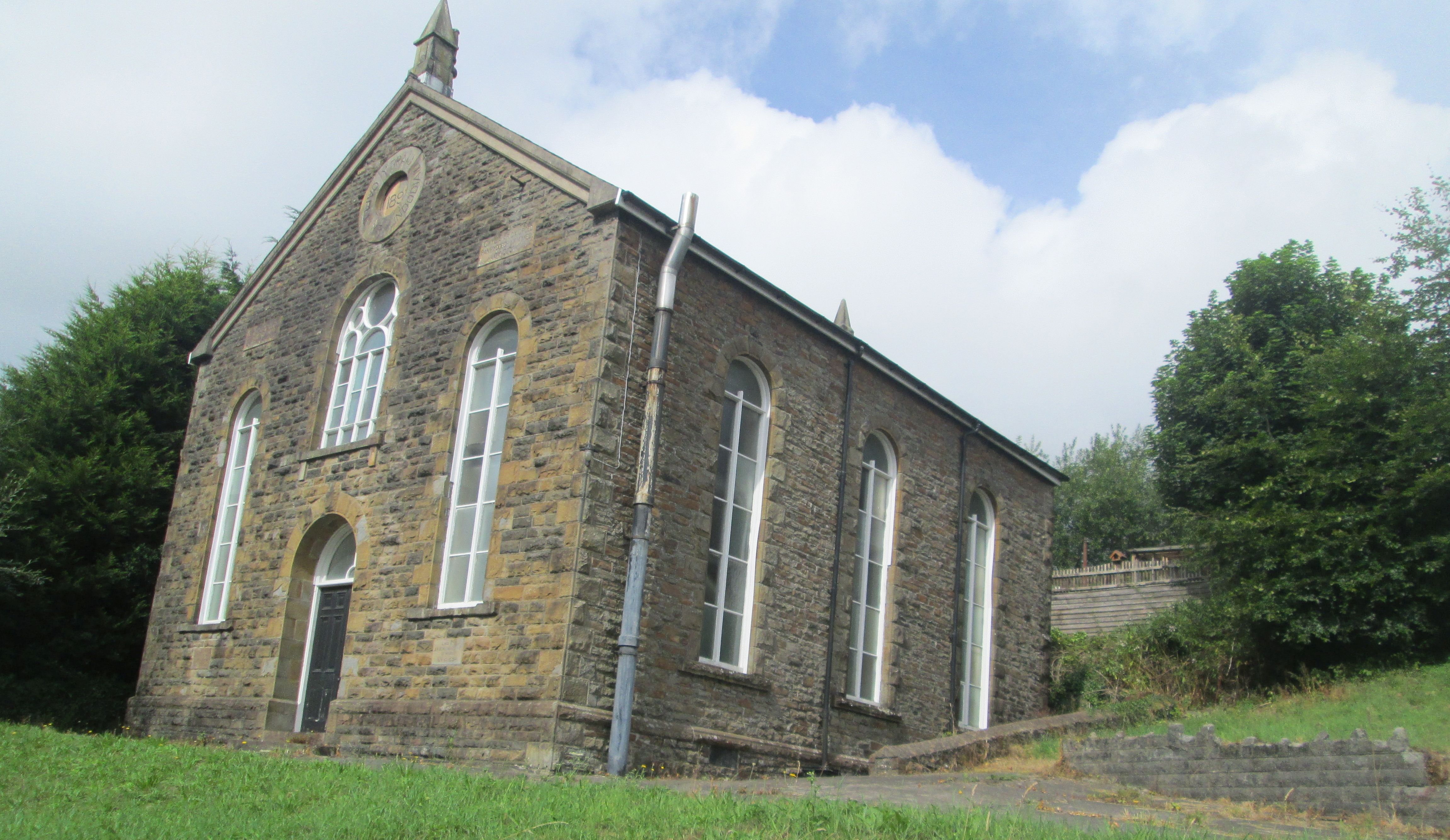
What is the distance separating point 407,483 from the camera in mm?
14453

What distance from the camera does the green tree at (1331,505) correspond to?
1802 cm

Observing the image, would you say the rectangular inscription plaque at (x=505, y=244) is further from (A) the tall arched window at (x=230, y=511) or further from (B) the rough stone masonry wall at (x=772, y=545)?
(A) the tall arched window at (x=230, y=511)

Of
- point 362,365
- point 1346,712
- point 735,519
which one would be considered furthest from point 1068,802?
point 362,365

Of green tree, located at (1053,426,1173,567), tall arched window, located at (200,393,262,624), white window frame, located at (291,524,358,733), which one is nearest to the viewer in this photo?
white window frame, located at (291,524,358,733)

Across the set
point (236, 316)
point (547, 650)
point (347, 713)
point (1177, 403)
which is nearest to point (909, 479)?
point (547, 650)

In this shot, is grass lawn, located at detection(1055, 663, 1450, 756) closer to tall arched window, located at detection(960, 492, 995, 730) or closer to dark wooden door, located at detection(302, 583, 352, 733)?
tall arched window, located at detection(960, 492, 995, 730)

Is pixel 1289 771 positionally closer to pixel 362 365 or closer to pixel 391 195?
pixel 362 365

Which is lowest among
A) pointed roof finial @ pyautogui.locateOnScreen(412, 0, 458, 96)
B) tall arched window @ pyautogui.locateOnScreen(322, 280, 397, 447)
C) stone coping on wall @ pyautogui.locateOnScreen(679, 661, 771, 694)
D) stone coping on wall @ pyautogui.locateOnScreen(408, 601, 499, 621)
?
stone coping on wall @ pyautogui.locateOnScreen(679, 661, 771, 694)

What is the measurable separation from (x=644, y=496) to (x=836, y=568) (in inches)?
167

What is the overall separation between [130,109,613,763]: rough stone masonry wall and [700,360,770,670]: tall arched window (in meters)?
2.42

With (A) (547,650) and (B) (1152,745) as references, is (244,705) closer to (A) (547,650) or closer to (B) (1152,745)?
(A) (547,650)

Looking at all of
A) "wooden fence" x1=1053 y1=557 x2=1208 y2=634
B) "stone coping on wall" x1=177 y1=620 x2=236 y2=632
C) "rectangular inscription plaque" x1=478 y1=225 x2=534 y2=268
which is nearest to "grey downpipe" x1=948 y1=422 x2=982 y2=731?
"wooden fence" x1=1053 y1=557 x2=1208 y2=634

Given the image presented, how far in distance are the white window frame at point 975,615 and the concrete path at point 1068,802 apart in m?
6.74

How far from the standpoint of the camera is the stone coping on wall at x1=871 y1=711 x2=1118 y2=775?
14594 millimetres
